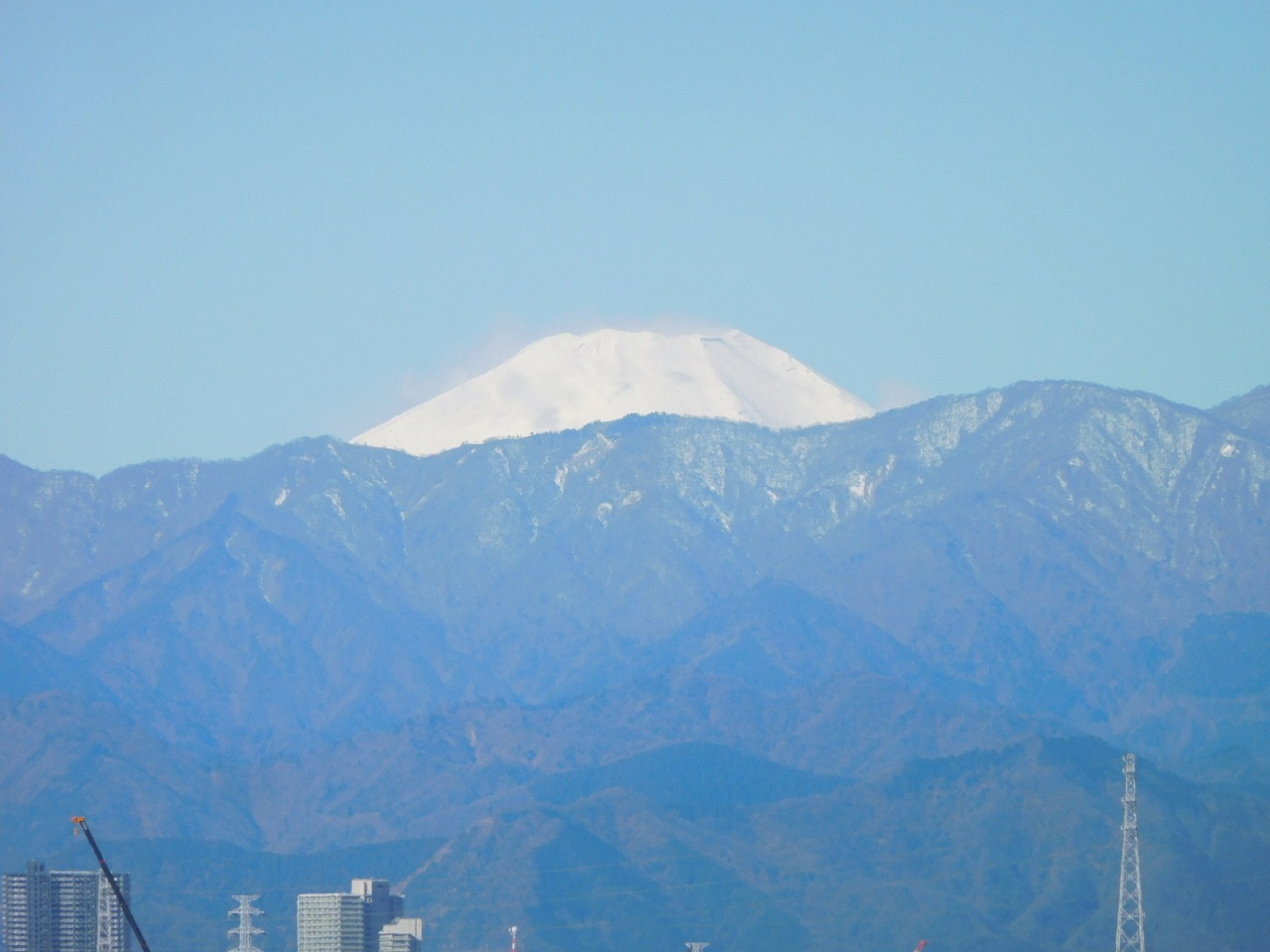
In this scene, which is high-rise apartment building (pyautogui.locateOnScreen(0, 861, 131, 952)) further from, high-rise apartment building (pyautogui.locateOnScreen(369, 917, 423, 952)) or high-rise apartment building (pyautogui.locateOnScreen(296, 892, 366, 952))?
high-rise apartment building (pyautogui.locateOnScreen(369, 917, 423, 952))

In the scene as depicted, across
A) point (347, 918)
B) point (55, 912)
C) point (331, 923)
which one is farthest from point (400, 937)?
point (55, 912)

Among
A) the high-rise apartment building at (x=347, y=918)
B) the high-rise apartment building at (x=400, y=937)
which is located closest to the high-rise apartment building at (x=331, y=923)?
the high-rise apartment building at (x=347, y=918)

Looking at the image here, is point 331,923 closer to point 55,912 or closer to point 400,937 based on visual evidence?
point 400,937

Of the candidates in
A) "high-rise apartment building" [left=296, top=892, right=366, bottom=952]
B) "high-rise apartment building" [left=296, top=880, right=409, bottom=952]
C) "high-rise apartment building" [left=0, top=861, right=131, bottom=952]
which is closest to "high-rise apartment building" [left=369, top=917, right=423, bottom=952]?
"high-rise apartment building" [left=296, top=880, right=409, bottom=952]

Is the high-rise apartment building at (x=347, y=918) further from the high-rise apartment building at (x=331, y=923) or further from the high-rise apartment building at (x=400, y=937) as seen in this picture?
the high-rise apartment building at (x=400, y=937)

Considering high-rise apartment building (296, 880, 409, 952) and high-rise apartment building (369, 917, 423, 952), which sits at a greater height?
high-rise apartment building (296, 880, 409, 952)

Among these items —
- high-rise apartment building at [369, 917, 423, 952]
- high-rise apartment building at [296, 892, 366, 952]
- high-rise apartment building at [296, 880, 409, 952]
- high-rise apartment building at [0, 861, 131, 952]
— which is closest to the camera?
high-rise apartment building at [0, 861, 131, 952]

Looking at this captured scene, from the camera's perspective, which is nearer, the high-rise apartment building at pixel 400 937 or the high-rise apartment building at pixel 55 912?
the high-rise apartment building at pixel 55 912

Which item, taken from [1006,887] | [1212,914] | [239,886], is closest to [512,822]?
[239,886]
